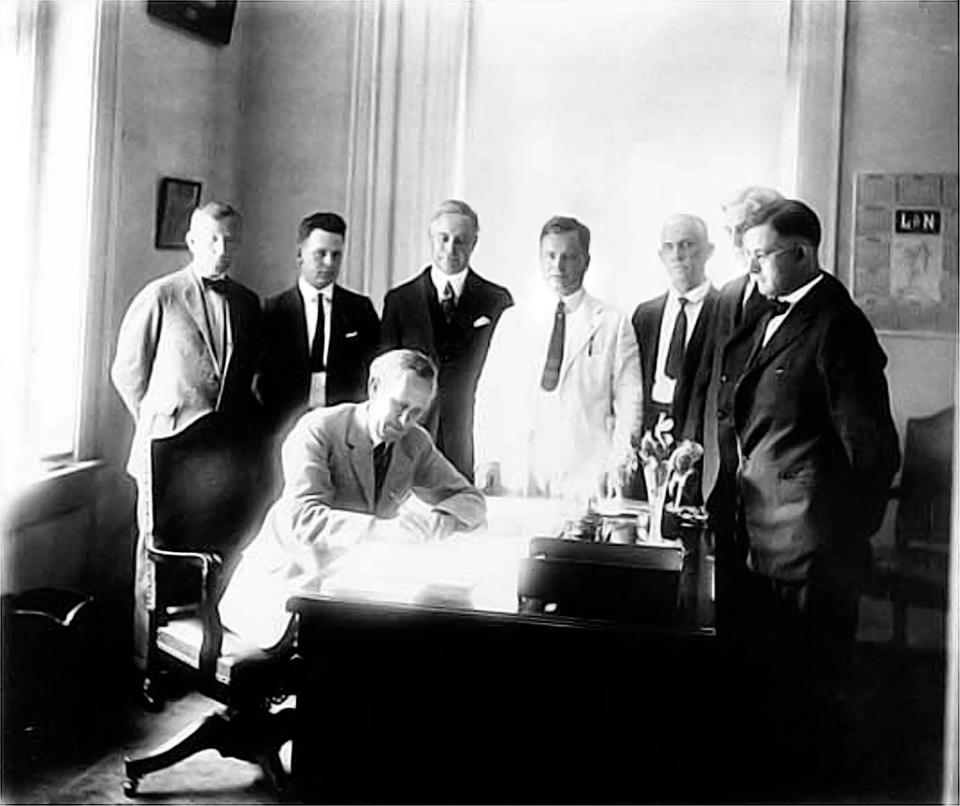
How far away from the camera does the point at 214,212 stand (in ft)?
7.00

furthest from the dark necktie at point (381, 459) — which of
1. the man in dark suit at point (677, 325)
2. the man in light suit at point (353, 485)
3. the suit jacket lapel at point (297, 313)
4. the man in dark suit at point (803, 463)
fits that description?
the man in dark suit at point (803, 463)

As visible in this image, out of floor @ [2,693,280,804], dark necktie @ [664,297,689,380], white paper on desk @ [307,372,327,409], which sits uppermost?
dark necktie @ [664,297,689,380]

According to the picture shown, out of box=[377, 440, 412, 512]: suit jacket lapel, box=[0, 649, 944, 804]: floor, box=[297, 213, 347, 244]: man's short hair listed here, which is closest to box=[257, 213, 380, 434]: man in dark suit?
box=[297, 213, 347, 244]: man's short hair

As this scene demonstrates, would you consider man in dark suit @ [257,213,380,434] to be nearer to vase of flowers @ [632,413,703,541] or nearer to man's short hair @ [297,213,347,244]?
man's short hair @ [297,213,347,244]

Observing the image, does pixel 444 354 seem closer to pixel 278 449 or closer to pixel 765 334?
pixel 278 449

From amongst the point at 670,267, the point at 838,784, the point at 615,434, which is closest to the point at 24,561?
the point at 615,434

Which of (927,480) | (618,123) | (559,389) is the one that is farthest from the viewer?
(559,389)

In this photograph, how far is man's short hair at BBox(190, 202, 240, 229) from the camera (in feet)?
7.00

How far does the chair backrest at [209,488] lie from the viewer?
2.18 meters

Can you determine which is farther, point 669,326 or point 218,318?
point 218,318

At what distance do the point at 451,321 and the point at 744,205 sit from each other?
496 mm

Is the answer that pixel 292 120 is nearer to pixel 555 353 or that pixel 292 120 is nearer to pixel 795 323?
pixel 555 353

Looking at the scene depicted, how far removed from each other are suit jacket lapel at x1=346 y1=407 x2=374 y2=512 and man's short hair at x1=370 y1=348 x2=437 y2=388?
8 cm

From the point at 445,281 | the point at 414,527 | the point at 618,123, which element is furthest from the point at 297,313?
the point at 618,123
